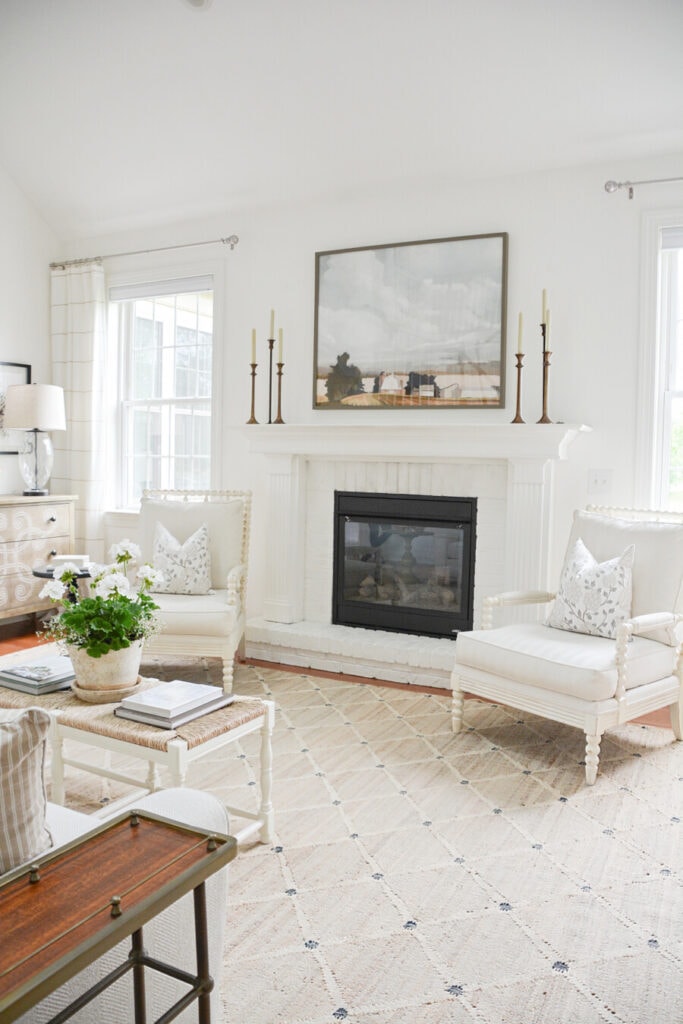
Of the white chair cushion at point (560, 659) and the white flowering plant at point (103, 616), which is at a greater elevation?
the white flowering plant at point (103, 616)

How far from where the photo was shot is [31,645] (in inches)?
206

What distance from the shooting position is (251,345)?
17.0 ft

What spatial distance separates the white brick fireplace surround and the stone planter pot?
2.12 meters

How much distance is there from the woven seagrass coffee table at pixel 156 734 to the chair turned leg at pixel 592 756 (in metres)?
1.28

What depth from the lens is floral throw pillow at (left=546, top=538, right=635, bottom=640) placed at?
11.5ft

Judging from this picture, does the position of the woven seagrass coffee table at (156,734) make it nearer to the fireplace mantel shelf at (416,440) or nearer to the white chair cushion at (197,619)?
the white chair cushion at (197,619)

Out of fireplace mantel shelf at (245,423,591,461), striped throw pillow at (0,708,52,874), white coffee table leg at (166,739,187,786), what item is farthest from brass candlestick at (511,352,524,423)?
striped throw pillow at (0,708,52,874)

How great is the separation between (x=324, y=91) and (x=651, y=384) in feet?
7.53

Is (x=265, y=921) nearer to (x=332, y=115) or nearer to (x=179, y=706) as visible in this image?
(x=179, y=706)

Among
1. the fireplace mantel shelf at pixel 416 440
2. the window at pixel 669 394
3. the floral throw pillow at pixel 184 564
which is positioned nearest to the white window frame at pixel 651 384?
the window at pixel 669 394

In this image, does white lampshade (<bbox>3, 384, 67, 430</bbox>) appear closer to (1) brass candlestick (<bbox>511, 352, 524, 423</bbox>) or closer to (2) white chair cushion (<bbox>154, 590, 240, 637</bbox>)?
(2) white chair cushion (<bbox>154, 590, 240, 637</bbox>)

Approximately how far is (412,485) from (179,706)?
2566mm

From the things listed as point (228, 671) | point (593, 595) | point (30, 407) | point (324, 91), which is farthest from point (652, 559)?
point (30, 407)

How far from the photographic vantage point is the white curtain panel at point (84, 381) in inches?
227
